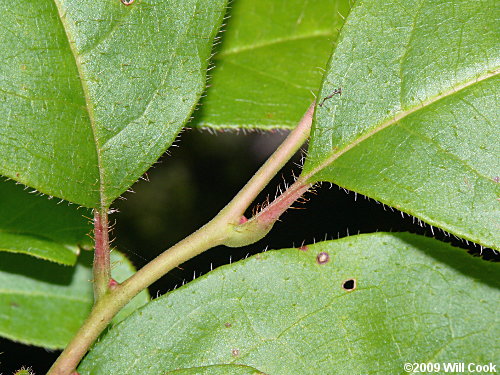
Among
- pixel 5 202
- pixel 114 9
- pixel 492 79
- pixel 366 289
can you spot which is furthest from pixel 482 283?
pixel 5 202

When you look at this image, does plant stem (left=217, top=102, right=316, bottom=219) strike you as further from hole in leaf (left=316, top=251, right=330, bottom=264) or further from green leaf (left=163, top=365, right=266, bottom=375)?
green leaf (left=163, top=365, right=266, bottom=375)

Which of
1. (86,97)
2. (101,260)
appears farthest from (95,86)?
(101,260)

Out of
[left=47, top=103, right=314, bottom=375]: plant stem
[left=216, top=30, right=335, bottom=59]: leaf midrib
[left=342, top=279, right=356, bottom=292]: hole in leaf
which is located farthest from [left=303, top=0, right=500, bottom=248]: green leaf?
[left=216, top=30, right=335, bottom=59]: leaf midrib

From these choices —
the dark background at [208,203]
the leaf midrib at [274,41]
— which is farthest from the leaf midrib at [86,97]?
the dark background at [208,203]

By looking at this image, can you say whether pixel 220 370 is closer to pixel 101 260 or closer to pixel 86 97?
pixel 101 260

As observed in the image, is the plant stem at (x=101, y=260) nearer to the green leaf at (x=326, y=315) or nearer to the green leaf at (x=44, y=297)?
the green leaf at (x=326, y=315)

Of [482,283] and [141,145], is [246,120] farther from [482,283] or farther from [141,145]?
[482,283]
